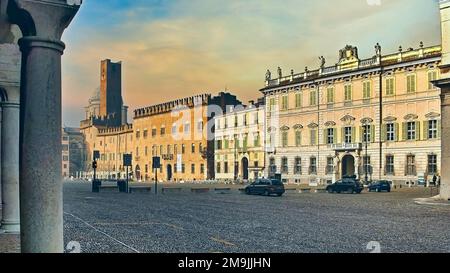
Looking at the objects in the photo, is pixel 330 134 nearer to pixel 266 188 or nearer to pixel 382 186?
pixel 382 186

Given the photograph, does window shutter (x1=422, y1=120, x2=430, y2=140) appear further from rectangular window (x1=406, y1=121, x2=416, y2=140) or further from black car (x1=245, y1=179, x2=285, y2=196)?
black car (x1=245, y1=179, x2=285, y2=196)

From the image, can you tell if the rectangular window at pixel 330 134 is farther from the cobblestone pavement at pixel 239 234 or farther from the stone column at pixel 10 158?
the stone column at pixel 10 158

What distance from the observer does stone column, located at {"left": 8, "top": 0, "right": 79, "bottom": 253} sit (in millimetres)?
5133

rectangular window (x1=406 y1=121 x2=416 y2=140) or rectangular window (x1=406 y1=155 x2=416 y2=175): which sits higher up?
rectangular window (x1=406 y1=121 x2=416 y2=140)

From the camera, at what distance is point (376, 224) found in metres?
15.2

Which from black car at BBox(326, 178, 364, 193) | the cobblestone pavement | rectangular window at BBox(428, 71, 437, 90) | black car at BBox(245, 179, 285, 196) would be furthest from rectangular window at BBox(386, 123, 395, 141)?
black car at BBox(245, 179, 285, 196)

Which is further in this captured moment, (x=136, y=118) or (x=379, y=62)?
(x=379, y=62)

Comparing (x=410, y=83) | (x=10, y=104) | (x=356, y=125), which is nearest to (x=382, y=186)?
(x=356, y=125)

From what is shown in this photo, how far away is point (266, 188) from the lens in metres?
33.5
